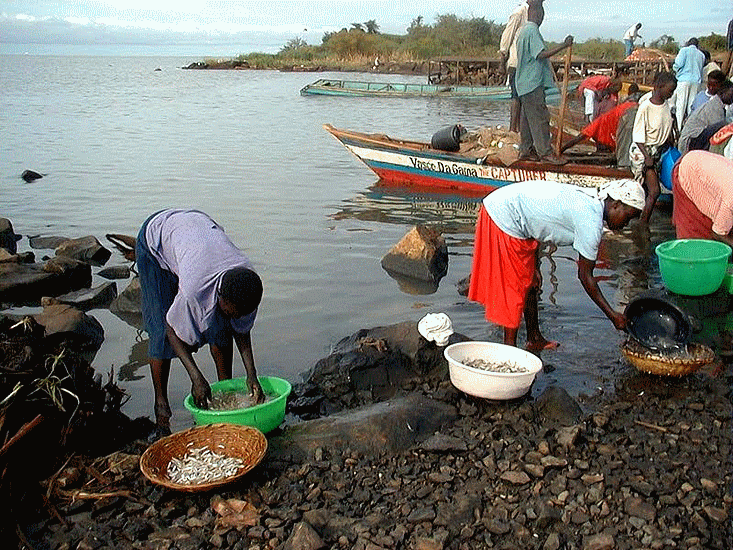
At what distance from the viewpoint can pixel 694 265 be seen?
5.87 m

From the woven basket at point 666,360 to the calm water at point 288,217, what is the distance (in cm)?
29

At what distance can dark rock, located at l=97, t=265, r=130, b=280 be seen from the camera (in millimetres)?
8367

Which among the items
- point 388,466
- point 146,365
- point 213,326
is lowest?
point 146,365

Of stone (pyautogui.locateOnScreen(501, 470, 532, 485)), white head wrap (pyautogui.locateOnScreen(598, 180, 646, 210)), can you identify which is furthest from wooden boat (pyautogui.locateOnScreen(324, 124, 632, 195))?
stone (pyautogui.locateOnScreen(501, 470, 532, 485))

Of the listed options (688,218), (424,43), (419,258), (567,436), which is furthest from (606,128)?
(424,43)

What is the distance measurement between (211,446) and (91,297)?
167 inches

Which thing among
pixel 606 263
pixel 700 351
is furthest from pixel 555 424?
pixel 606 263

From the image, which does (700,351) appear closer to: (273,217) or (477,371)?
(477,371)

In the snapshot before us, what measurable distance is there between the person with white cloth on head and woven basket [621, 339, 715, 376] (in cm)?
19

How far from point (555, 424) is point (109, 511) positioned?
2.53 m

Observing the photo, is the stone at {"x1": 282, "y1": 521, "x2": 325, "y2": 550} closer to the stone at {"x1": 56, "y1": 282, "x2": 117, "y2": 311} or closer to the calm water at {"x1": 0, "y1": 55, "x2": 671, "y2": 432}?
the calm water at {"x1": 0, "y1": 55, "x2": 671, "y2": 432}

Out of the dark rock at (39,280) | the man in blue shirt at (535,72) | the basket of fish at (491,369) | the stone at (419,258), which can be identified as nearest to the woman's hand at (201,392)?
the basket of fish at (491,369)

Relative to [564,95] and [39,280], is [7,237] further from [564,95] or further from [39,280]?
[564,95]

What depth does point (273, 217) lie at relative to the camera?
1116 cm
